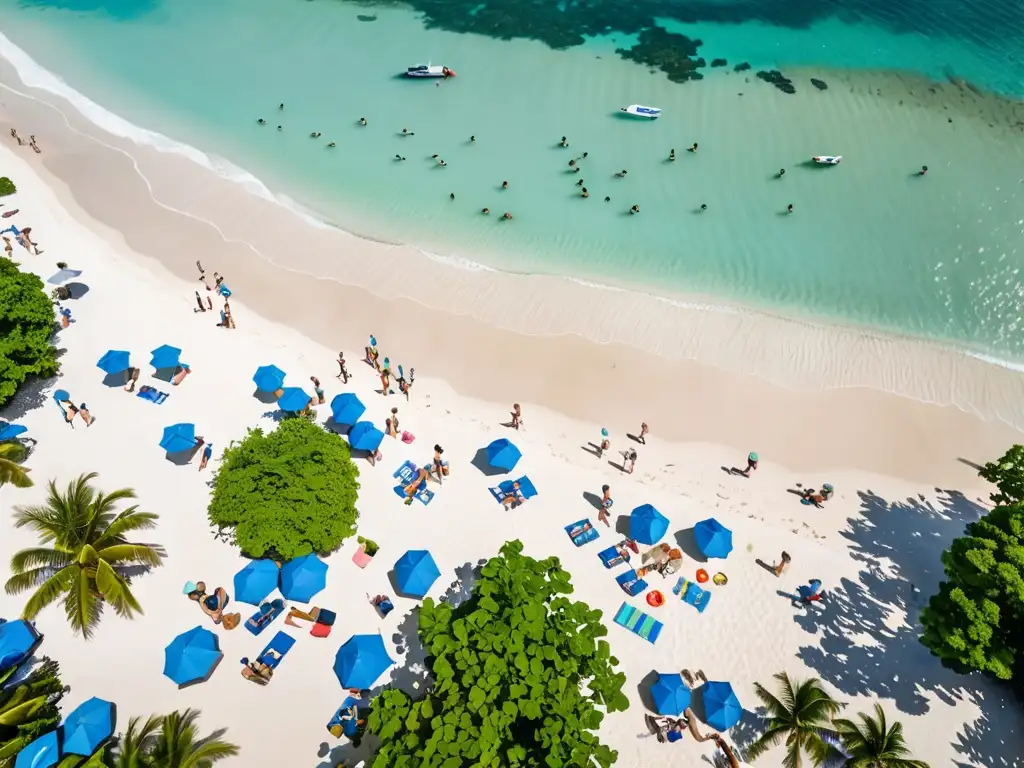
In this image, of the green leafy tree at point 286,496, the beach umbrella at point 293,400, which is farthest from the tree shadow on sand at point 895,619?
the beach umbrella at point 293,400

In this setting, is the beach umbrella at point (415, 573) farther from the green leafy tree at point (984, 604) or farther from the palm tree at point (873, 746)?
the green leafy tree at point (984, 604)

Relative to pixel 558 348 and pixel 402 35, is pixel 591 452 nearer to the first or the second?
pixel 558 348

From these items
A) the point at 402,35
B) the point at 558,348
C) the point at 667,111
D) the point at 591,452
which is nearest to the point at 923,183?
the point at 667,111

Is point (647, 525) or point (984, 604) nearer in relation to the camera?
point (984, 604)

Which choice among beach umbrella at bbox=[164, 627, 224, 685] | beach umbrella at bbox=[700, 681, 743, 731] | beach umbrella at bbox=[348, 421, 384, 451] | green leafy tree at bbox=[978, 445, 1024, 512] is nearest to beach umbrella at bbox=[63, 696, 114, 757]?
beach umbrella at bbox=[164, 627, 224, 685]

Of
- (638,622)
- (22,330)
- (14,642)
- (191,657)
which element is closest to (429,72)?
(22,330)

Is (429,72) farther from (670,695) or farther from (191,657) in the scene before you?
(670,695)
